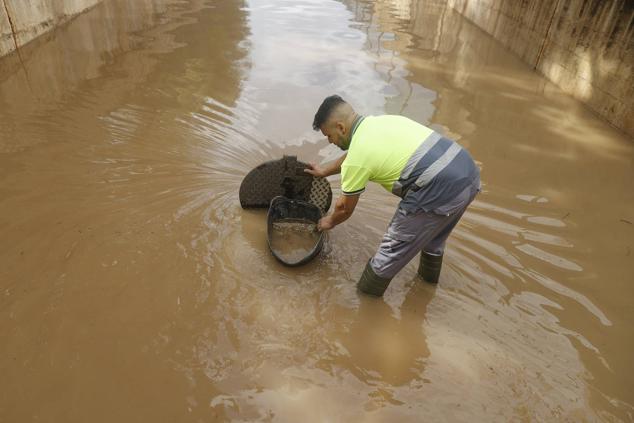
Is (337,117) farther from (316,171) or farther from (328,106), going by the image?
(316,171)

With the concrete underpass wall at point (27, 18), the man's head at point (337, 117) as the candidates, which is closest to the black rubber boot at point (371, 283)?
the man's head at point (337, 117)

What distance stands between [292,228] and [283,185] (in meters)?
0.39


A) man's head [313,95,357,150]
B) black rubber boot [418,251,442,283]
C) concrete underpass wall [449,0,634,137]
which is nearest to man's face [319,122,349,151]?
man's head [313,95,357,150]

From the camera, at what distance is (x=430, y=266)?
3.10 m

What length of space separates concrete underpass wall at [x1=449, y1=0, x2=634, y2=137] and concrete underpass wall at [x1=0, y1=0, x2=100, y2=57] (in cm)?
969

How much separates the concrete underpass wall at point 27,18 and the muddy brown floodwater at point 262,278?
87 cm

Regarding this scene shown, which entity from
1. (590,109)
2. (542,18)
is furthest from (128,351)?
(542,18)

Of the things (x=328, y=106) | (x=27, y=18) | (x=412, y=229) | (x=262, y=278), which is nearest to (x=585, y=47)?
(x=412, y=229)

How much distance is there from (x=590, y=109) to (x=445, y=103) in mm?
2375

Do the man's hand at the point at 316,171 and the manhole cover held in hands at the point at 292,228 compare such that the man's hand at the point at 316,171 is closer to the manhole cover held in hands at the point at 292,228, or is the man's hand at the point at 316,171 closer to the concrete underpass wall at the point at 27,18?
the manhole cover held in hands at the point at 292,228

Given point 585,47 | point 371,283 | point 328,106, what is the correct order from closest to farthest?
point 328,106
point 371,283
point 585,47

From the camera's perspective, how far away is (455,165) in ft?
7.86

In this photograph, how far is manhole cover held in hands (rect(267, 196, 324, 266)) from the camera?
3.34 metres

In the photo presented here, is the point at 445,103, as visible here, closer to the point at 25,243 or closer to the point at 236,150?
the point at 236,150
